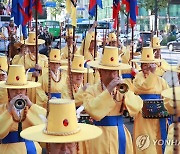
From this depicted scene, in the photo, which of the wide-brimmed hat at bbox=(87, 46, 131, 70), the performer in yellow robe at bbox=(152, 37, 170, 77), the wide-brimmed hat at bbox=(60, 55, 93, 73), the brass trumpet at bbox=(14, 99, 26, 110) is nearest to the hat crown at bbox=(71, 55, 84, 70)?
the wide-brimmed hat at bbox=(60, 55, 93, 73)

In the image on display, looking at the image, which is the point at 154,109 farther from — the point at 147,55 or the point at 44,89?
the point at 44,89

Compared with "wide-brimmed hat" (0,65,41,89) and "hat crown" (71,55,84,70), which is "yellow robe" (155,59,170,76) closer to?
"hat crown" (71,55,84,70)

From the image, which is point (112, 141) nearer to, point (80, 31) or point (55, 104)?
point (55, 104)

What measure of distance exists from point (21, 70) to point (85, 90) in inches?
30.3

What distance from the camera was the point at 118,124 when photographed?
17.8 ft

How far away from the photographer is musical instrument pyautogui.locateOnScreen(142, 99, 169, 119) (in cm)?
659

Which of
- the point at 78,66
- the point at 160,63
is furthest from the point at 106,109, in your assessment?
the point at 160,63

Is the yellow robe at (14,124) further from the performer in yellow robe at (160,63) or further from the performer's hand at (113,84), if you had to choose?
the performer in yellow robe at (160,63)

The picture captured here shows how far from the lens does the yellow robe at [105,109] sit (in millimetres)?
5168

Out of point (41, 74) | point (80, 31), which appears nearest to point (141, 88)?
point (41, 74)

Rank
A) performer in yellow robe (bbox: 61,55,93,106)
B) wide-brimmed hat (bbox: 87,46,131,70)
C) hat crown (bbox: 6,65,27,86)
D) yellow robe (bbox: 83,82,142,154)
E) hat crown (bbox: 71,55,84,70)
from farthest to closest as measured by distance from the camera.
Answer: hat crown (bbox: 71,55,84,70), performer in yellow robe (bbox: 61,55,93,106), wide-brimmed hat (bbox: 87,46,131,70), hat crown (bbox: 6,65,27,86), yellow robe (bbox: 83,82,142,154)

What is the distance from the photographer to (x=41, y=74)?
838 centimetres

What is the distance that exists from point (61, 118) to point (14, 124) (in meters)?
1.33

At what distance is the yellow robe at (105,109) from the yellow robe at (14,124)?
0.51m
